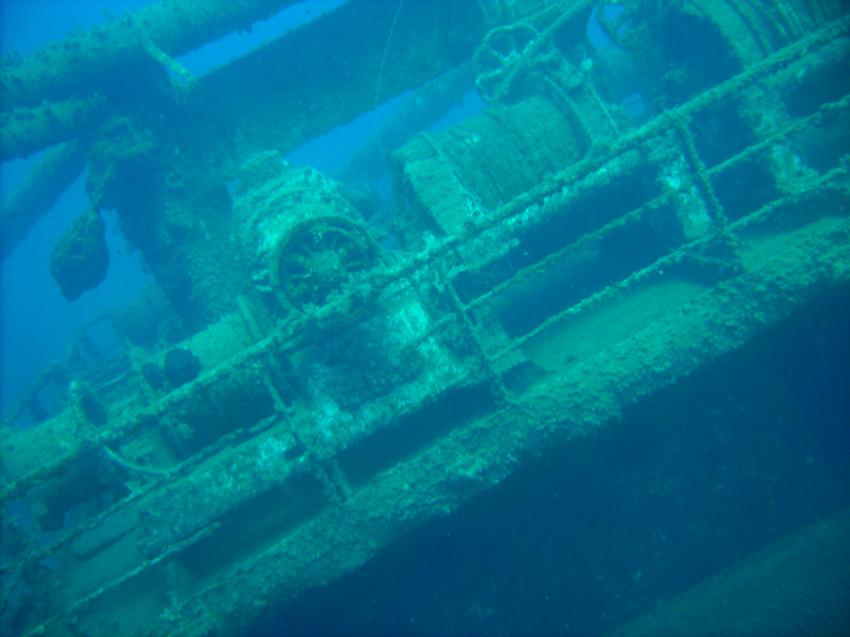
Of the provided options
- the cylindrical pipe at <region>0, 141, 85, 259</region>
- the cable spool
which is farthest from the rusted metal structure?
the cylindrical pipe at <region>0, 141, 85, 259</region>

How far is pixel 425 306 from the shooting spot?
4.29 meters

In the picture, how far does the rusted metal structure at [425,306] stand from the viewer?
11.5 feet

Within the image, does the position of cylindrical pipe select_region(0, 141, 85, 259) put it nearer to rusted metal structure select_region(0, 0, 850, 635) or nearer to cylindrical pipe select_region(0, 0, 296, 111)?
cylindrical pipe select_region(0, 0, 296, 111)

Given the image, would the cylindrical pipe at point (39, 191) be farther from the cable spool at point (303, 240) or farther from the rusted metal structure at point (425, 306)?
the cable spool at point (303, 240)

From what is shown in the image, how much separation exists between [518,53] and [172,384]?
21.2 feet

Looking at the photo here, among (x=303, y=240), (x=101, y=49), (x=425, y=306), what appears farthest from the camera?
(x=101, y=49)

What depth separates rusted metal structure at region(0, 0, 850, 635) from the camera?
139 inches

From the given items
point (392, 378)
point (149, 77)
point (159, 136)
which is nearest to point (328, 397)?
point (392, 378)

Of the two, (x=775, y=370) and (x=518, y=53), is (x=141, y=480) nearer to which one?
(x=775, y=370)

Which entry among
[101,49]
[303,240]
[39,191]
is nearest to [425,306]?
[303,240]

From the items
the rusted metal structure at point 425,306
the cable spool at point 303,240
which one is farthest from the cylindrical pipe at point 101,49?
the cable spool at point 303,240

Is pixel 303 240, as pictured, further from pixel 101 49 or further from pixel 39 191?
pixel 39 191

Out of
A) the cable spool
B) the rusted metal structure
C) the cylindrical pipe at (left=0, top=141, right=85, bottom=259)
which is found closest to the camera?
the rusted metal structure

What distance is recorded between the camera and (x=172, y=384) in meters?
4.72
